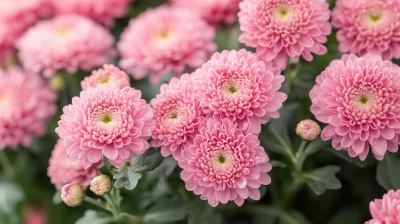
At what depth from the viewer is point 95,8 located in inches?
54.2

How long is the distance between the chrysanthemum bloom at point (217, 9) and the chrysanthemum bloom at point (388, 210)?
707 mm

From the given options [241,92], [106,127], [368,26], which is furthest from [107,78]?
[368,26]

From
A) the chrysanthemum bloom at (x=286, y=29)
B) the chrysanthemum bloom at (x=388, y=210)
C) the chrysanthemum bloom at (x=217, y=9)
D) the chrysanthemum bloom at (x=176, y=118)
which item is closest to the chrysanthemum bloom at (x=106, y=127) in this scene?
the chrysanthemum bloom at (x=176, y=118)

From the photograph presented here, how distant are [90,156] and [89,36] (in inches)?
21.4

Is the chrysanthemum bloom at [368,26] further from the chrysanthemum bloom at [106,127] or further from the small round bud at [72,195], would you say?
the small round bud at [72,195]

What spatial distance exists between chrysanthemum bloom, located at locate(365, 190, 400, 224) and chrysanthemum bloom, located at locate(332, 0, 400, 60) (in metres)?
0.29

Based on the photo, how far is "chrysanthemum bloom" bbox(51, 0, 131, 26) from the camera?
138 centimetres

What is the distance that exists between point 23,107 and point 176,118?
1.87ft

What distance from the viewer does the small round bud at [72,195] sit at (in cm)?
86

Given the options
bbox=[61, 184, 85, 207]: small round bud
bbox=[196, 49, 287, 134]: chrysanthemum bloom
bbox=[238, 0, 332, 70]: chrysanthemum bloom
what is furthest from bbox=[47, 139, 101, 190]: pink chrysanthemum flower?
bbox=[238, 0, 332, 70]: chrysanthemum bloom

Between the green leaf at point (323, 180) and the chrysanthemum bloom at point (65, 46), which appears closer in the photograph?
the green leaf at point (323, 180)

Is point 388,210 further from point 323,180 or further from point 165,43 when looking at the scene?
point 165,43

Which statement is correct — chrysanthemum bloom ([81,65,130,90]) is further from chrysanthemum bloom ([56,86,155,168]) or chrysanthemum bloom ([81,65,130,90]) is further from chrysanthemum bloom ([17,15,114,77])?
chrysanthemum bloom ([17,15,114,77])

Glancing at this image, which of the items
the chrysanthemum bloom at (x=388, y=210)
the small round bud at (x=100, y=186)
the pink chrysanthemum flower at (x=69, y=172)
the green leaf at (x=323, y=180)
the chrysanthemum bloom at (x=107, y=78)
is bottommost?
the green leaf at (x=323, y=180)
